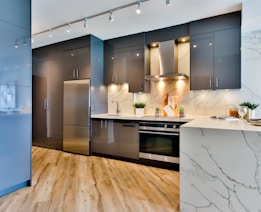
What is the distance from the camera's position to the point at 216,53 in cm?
324

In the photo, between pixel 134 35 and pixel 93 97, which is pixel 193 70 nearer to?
pixel 134 35

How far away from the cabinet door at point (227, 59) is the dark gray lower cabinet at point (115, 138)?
1734mm

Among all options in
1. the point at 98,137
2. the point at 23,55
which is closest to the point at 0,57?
the point at 23,55

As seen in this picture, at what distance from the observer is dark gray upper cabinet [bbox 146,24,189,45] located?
3.56 m

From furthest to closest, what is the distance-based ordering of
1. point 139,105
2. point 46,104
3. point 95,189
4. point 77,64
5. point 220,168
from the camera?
1. point 46,104
2. point 77,64
3. point 139,105
4. point 95,189
5. point 220,168

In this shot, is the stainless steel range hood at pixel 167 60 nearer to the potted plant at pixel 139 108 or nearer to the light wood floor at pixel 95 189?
the potted plant at pixel 139 108

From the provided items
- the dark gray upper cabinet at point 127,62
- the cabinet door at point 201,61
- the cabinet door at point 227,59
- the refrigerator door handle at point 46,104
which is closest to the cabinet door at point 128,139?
the dark gray upper cabinet at point 127,62

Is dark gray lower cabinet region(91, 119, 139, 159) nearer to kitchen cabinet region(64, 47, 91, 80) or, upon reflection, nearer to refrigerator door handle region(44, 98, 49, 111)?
kitchen cabinet region(64, 47, 91, 80)

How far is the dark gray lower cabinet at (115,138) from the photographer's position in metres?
3.59

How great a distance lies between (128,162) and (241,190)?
7.47ft

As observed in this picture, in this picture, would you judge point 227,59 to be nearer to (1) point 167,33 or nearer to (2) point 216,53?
(2) point 216,53

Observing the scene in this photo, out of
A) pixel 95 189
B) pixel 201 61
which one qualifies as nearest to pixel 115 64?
pixel 201 61

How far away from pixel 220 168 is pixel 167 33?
2.83 meters

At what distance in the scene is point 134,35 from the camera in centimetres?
402
